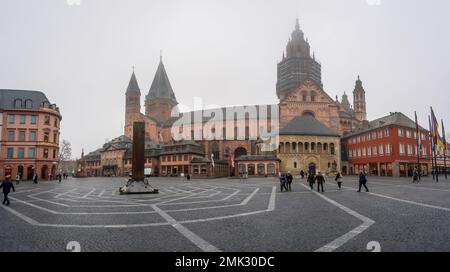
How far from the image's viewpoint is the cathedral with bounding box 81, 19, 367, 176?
Answer: 5669cm

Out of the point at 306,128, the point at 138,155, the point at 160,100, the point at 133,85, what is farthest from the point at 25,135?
the point at 133,85

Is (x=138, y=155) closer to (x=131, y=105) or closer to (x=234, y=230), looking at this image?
(x=234, y=230)

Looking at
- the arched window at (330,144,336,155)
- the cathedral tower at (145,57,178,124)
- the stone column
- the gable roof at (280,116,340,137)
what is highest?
the cathedral tower at (145,57,178,124)

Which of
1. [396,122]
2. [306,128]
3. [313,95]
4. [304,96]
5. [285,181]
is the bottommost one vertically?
[285,181]

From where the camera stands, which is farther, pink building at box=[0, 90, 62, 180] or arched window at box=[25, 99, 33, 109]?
arched window at box=[25, 99, 33, 109]

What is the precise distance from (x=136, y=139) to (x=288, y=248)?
1826 centimetres

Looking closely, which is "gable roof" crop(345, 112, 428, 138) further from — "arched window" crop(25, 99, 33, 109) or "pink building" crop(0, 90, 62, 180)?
"arched window" crop(25, 99, 33, 109)

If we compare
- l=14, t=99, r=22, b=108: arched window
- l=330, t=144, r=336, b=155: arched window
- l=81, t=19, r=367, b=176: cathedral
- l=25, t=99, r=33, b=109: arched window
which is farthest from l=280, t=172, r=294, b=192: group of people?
l=14, t=99, r=22, b=108: arched window

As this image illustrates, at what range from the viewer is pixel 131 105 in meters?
97.6

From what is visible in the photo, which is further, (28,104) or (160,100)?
(160,100)

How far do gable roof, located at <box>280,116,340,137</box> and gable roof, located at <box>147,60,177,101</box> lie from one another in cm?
5555

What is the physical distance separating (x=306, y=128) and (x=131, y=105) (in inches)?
2564

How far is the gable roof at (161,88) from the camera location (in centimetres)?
10016
